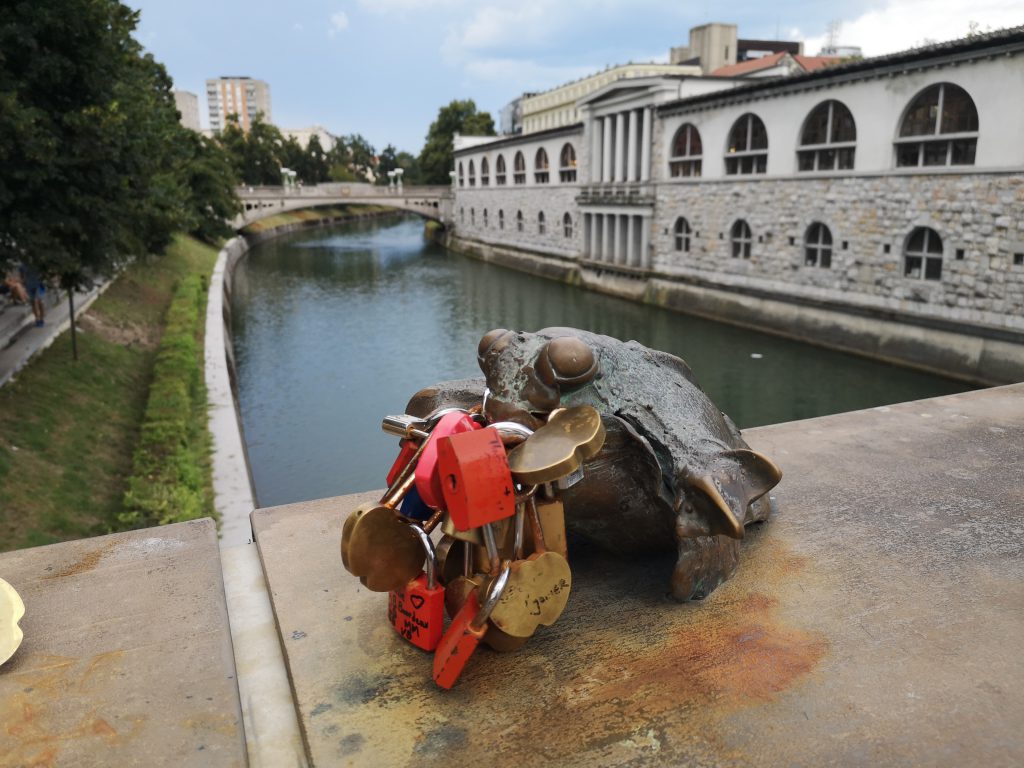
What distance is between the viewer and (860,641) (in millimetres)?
3336

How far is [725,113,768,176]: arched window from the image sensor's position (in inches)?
928

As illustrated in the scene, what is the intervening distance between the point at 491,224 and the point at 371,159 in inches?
3089

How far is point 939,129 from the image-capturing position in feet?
58.6

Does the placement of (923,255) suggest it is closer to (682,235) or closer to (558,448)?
(682,235)

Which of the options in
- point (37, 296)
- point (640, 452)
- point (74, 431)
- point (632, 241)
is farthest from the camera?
point (632, 241)

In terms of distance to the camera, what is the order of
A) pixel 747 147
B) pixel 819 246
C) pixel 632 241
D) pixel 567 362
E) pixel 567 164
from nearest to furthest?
pixel 567 362, pixel 819 246, pixel 747 147, pixel 632 241, pixel 567 164

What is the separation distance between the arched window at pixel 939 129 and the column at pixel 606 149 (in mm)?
14914

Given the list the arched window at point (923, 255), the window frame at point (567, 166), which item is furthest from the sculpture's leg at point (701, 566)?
the window frame at point (567, 166)

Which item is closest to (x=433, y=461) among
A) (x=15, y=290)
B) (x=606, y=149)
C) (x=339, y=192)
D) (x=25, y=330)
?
(x=25, y=330)

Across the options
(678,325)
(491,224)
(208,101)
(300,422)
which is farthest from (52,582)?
(208,101)

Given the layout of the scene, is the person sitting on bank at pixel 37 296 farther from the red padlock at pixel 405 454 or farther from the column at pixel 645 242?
the column at pixel 645 242

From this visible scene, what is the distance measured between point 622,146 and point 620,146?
0.28 ft

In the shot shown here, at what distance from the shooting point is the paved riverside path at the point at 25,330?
43.4 ft

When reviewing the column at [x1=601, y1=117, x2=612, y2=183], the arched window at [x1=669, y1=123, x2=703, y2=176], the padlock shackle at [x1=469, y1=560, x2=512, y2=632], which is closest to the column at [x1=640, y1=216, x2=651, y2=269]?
the arched window at [x1=669, y1=123, x2=703, y2=176]
